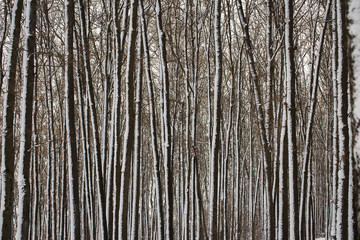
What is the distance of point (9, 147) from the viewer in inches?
164

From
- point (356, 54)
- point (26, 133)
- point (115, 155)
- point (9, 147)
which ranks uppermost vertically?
point (356, 54)

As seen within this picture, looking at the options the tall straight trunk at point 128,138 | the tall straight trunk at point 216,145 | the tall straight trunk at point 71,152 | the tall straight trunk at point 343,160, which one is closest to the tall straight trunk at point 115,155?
the tall straight trunk at point 128,138

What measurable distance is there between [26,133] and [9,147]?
0.80 ft

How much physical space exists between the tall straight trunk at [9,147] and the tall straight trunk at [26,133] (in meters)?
0.10

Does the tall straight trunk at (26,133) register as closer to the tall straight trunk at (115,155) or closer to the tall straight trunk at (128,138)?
the tall straight trunk at (128,138)

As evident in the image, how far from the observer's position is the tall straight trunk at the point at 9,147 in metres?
4.02

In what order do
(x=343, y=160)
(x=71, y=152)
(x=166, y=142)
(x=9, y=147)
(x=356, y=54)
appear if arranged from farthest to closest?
(x=166, y=142), (x=71, y=152), (x=9, y=147), (x=343, y=160), (x=356, y=54)

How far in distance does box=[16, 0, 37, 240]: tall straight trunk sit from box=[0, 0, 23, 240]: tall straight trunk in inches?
4.1

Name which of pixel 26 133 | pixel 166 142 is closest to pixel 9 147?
pixel 26 133

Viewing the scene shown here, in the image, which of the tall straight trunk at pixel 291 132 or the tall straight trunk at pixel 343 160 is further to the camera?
the tall straight trunk at pixel 291 132

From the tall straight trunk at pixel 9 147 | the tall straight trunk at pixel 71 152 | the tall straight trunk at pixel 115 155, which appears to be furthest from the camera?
the tall straight trunk at pixel 115 155

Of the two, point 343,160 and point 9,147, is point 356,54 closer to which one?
point 343,160

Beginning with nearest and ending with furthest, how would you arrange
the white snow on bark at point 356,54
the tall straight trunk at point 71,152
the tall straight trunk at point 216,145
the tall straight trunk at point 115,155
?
the white snow on bark at point 356,54
the tall straight trunk at point 71,152
the tall straight trunk at point 216,145
the tall straight trunk at point 115,155

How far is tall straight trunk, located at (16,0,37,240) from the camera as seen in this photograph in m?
4.04
